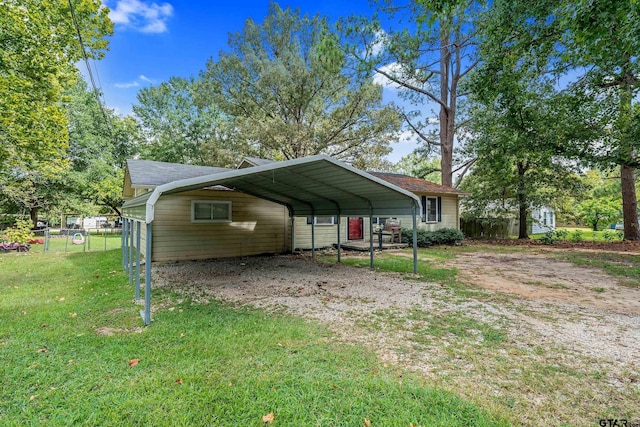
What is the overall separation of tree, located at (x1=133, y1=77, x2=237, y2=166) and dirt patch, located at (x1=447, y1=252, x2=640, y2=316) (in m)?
18.6

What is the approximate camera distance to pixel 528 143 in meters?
10.5

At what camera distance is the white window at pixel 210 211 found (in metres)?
9.81

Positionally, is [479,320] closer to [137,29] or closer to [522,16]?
[522,16]

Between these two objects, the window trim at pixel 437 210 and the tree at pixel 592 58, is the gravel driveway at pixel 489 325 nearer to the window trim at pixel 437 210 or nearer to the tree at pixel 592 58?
the tree at pixel 592 58

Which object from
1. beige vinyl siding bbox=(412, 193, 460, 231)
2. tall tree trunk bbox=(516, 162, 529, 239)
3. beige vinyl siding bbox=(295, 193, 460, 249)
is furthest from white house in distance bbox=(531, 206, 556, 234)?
beige vinyl siding bbox=(295, 193, 460, 249)

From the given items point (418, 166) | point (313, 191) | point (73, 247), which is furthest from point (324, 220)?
point (418, 166)

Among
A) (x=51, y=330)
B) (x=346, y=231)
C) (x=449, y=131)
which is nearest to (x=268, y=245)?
(x=346, y=231)

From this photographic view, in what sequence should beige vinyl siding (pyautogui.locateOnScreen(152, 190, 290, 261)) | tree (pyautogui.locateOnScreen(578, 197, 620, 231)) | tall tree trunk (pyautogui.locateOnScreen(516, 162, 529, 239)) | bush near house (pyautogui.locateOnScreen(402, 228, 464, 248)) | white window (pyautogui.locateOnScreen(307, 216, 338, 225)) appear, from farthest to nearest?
tree (pyautogui.locateOnScreen(578, 197, 620, 231))
tall tree trunk (pyautogui.locateOnScreen(516, 162, 529, 239))
bush near house (pyautogui.locateOnScreen(402, 228, 464, 248))
white window (pyautogui.locateOnScreen(307, 216, 338, 225))
beige vinyl siding (pyautogui.locateOnScreen(152, 190, 290, 261))

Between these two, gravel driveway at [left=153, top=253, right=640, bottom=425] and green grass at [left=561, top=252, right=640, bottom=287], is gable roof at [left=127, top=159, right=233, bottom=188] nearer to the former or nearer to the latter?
gravel driveway at [left=153, top=253, right=640, bottom=425]

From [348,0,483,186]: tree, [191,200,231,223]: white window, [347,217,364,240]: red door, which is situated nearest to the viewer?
[191,200,231,223]: white window

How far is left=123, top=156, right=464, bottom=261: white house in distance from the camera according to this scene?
713 centimetres

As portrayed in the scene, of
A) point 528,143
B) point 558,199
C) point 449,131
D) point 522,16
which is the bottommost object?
point 558,199

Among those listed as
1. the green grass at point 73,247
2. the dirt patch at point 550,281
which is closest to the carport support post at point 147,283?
the dirt patch at point 550,281

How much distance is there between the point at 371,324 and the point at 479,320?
1.58m
